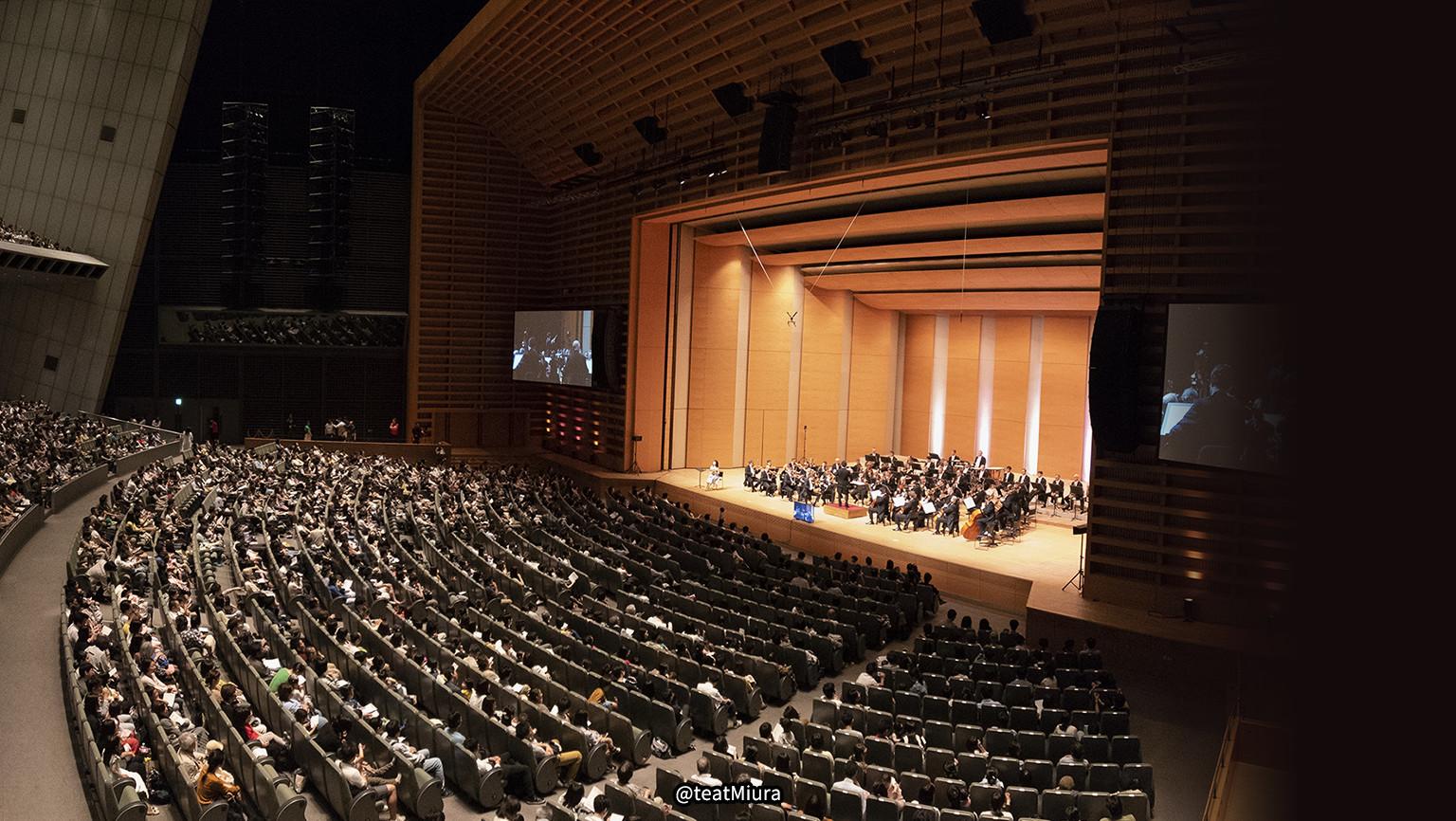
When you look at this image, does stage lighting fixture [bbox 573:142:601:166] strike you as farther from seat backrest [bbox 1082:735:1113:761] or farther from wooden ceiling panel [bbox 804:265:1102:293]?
seat backrest [bbox 1082:735:1113:761]

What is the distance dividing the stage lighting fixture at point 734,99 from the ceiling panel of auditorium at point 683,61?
144mm

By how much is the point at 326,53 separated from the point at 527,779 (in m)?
29.8

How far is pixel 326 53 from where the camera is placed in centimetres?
3150

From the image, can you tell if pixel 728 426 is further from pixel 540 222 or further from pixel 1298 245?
pixel 1298 245

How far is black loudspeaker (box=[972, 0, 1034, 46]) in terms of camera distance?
1330cm

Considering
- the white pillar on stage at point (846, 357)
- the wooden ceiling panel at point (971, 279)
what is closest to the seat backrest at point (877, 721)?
the wooden ceiling panel at point (971, 279)

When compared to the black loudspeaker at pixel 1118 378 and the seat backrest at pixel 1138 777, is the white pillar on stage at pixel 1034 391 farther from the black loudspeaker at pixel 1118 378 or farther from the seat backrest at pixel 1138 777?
the seat backrest at pixel 1138 777

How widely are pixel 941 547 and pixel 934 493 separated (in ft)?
7.71

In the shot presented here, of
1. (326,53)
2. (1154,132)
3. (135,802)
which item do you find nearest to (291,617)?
(135,802)

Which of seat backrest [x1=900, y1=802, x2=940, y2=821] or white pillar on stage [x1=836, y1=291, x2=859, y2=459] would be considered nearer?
seat backrest [x1=900, y1=802, x2=940, y2=821]

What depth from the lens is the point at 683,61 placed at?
1897 cm

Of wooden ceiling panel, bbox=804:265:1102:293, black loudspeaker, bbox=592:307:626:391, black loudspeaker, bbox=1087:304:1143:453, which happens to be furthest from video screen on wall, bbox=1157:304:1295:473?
black loudspeaker, bbox=592:307:626:391

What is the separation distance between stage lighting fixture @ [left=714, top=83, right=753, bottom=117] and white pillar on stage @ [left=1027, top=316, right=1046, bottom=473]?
35.3ft

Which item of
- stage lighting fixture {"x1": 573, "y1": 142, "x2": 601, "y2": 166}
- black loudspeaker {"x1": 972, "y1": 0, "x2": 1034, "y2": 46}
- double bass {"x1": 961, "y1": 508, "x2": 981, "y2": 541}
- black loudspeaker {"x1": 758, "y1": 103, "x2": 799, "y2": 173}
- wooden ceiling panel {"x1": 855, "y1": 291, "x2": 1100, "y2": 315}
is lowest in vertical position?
double bass {"x1": 961, "y1": 508, "x2": 981, "y2": 541}
